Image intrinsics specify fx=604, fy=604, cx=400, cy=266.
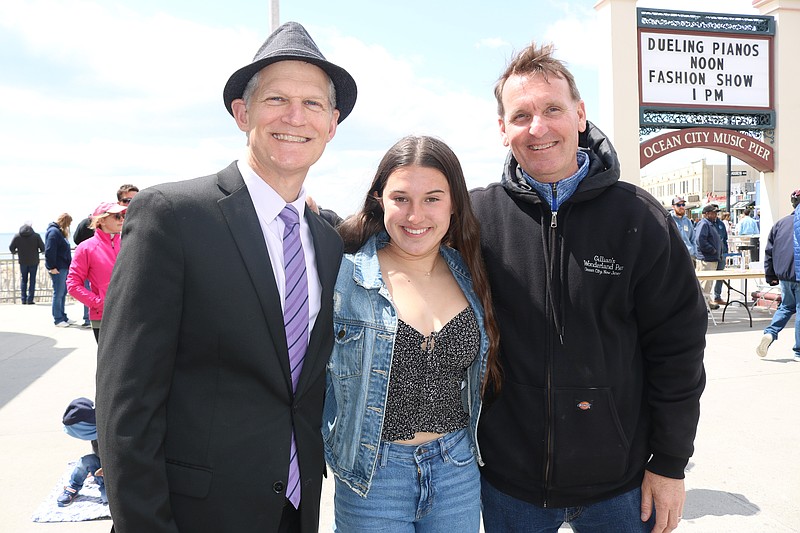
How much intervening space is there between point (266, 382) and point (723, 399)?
222 inches

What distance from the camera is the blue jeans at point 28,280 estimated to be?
48.2ft

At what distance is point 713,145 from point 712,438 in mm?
8981

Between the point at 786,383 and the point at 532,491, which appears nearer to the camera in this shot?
the point at 532,491

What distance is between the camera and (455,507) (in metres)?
2.19

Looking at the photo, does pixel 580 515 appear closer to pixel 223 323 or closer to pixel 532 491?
pixel 532 491

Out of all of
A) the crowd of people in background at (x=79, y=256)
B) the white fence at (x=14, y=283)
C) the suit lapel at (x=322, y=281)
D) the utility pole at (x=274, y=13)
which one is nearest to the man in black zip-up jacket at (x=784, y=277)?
the utility pole at (x=274, y=13)

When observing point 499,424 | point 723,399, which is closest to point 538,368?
point 499,424

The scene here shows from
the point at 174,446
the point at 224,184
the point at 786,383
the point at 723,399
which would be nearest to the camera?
the point at 174,446

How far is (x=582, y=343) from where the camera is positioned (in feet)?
7.17

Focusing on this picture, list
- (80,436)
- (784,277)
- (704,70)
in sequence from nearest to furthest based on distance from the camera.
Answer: (80,436), (784,277), (704,70)

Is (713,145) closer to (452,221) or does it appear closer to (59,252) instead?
(452,221)

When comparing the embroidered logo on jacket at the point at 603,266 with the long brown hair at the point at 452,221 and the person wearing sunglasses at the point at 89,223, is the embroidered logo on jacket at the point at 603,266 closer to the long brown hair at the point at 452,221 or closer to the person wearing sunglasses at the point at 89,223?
the long brown hair at the point at 452,221

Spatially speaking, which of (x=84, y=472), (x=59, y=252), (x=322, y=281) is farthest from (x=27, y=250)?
(x=322, y=281)

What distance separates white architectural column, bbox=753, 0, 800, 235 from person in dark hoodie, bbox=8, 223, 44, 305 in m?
16.2
